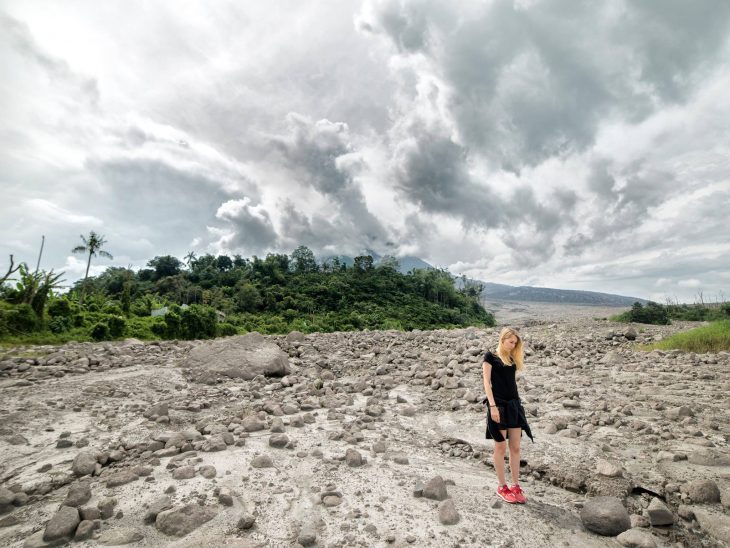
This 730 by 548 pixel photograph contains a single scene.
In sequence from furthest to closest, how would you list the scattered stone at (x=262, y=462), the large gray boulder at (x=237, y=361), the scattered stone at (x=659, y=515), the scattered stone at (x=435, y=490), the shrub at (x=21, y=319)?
the shrub at (x=21, y=319) → the large gray boulder at (x=237, y=361) → the scattered stone at (x=262, y=462) → the scattered stone at (x=435, y=490) → the scattered stone at (x=659, y=515)

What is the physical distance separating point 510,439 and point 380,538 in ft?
6.62

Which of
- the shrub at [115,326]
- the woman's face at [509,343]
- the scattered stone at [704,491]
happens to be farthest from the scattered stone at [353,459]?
the shrub at [115,326]

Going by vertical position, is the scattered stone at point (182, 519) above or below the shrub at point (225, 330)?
below

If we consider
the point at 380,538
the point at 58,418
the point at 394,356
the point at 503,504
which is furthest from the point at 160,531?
the point at 394,356

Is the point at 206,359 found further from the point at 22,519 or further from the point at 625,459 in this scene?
the point at 625,459

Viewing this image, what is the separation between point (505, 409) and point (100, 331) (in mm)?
28210

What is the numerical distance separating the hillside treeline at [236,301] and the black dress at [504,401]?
23.9 meters

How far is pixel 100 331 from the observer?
24.6 metres

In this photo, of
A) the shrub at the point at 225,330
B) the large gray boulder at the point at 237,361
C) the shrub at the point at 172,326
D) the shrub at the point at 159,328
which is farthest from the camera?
the shrub at the point at 225,330

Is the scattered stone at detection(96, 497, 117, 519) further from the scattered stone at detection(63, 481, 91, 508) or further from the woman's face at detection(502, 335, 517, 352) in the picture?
the woman's face at detection(502, 335, 517, 352)

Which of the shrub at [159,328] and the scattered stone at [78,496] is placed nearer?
the scattered stone at [78,496]

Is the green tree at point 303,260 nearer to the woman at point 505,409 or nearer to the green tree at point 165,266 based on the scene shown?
the green tree at point 165,266

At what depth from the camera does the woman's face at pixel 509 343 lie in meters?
4.74

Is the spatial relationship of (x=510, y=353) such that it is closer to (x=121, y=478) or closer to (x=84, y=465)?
(x=121, y=478)
